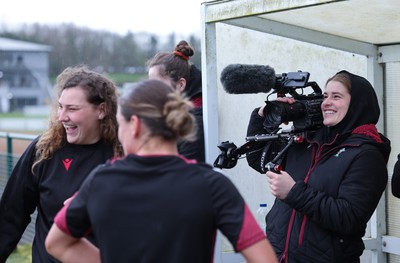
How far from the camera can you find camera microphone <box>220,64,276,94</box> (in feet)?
11.4

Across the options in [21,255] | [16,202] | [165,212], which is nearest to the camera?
[165,212]

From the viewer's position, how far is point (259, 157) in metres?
3.87

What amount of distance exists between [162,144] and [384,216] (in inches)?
108

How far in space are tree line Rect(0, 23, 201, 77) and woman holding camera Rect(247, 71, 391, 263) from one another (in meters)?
40.7

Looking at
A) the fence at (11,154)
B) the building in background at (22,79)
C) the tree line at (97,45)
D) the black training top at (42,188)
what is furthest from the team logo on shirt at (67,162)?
the building in background at (22,79)

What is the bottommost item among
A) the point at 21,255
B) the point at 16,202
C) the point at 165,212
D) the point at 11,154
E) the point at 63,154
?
the point at 21,255

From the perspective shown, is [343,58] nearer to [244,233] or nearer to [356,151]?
[356,151]

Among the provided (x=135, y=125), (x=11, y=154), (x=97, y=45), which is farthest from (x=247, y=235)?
(x=97, y=45)

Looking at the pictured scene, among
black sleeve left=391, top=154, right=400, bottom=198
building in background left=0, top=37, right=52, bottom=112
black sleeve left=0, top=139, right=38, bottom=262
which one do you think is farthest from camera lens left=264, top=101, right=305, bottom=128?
building in background left=0, top=37, right=52, bottom=112

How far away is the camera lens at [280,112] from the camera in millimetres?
3443

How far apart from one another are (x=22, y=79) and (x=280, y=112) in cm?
5919

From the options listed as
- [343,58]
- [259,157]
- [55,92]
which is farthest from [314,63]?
[55,92]

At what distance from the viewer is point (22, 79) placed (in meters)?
60.4

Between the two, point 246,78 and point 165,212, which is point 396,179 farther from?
point 165,212
